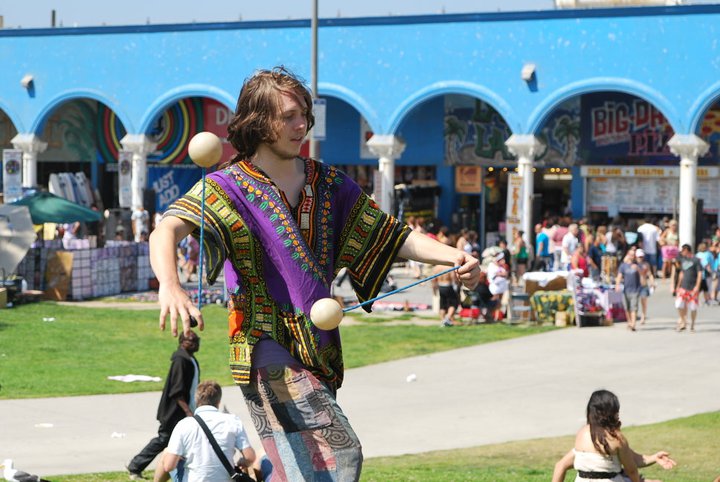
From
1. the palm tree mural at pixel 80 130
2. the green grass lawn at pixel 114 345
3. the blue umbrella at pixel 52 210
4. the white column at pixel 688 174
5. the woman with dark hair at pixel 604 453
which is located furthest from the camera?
the palm tree mural at pixel 80 130

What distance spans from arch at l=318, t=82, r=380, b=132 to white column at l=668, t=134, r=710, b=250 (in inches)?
303

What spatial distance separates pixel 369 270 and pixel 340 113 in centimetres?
3429

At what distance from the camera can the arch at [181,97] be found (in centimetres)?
3772

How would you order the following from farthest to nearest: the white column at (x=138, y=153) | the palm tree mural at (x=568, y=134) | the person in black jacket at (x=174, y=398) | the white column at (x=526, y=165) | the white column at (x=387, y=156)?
the white column at (x=138, y=153) → the palm tree mural at (x=568, y=134) → the white column at (x=387, y=156) → the white column at (x=526, y=165) → the person in black jacket at (x=174, y=398)

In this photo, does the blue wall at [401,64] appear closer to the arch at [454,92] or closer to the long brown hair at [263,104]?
the arch at [454,92]

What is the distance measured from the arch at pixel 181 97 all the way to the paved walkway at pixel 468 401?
17.3 m

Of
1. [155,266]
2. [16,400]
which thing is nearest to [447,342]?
[16,400]

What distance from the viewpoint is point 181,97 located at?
126 feet

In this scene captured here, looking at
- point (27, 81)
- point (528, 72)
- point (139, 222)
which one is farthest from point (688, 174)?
point (27, 81)

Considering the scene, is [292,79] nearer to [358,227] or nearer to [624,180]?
[358,227]

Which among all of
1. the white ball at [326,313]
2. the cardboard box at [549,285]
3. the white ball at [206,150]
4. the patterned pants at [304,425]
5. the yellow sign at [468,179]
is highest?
the yellow sign at [468,179]

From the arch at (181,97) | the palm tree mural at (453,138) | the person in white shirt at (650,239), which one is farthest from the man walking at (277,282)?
the palm tree mural at (453,138)

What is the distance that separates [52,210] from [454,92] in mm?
11897

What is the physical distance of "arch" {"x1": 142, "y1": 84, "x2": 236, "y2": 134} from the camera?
3772 cm
